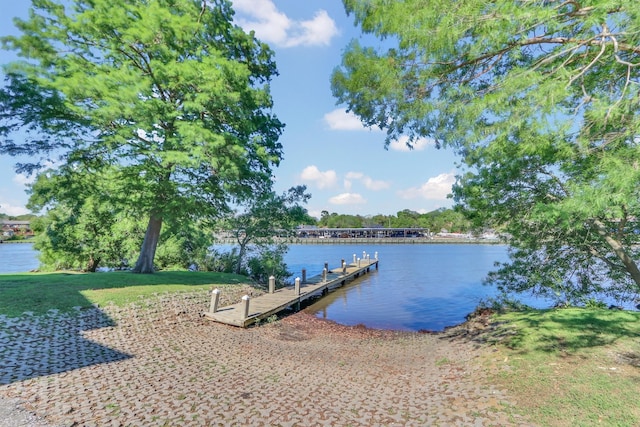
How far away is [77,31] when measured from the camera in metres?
12.5

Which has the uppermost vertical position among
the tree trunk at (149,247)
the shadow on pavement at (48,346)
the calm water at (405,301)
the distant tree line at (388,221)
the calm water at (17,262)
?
the distant tree line at (388,221)

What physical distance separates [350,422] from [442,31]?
19.5 feet

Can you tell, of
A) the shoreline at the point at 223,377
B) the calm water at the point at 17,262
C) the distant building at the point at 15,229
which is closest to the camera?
the shoreline at the point at 223,377

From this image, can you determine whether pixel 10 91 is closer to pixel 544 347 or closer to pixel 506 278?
pixel 544 347

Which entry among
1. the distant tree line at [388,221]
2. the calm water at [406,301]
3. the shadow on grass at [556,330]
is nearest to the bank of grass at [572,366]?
the shadow on grass at [556,330]

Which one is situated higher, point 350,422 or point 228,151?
point 228,151

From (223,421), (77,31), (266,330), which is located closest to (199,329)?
(266,330)

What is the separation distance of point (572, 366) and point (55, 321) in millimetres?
12154

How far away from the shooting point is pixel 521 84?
14.3ft

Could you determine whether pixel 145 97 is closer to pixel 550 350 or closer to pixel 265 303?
pixel 265 303

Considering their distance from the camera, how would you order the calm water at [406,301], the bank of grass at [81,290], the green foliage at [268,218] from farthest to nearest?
the green foliage at [268,218] → the calm water at [406,301] → the bank of grass at [81,290]

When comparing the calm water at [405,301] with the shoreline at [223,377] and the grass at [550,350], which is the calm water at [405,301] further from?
the shoreline at [223,377]

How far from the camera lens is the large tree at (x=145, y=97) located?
37.0ft

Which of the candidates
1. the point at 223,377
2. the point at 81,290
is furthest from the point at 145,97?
the point at 223,377
